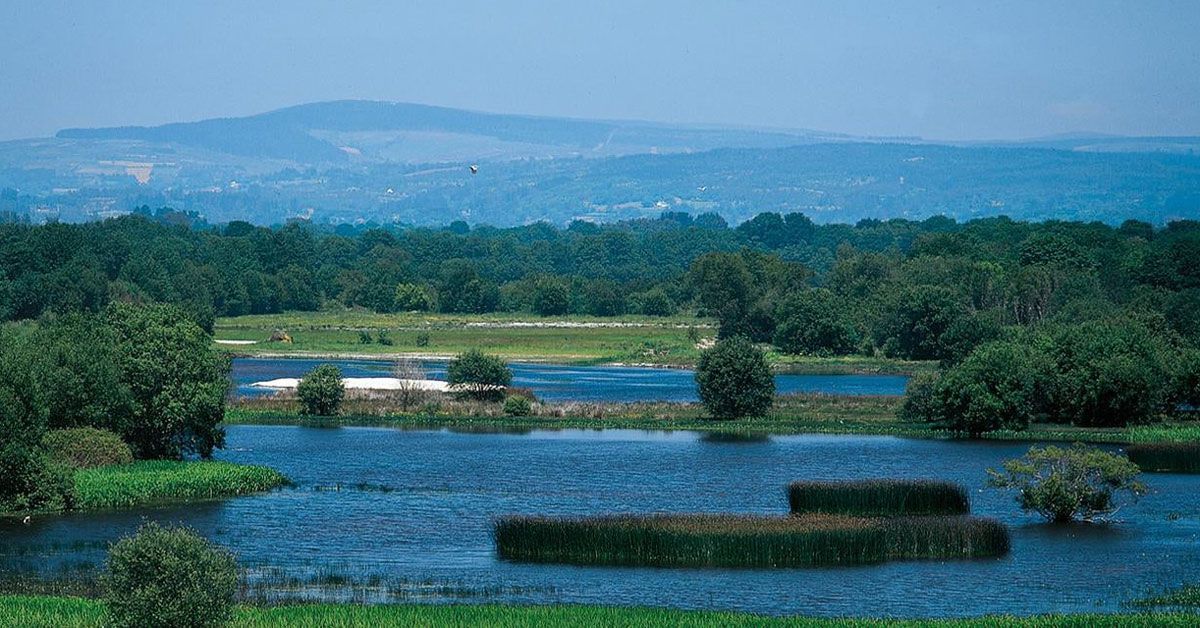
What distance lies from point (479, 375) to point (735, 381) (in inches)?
638

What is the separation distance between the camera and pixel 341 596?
4369 centimetres

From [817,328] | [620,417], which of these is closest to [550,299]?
[817,328]

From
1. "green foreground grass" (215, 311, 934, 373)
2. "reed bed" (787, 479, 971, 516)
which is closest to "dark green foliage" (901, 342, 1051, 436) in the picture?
"reed bed" (787, 479, 971, 516)

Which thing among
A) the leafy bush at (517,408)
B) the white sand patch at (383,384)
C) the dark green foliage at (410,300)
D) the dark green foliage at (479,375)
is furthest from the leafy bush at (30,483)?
the dark green foliage at (410,300)

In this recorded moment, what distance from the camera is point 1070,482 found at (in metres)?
55.3

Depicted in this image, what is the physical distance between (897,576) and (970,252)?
475 feet

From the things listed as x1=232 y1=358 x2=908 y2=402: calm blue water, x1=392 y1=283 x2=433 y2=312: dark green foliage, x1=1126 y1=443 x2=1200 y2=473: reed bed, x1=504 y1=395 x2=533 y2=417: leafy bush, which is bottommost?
x1=232 y1=358 x2=908 y2=402: calm blue water

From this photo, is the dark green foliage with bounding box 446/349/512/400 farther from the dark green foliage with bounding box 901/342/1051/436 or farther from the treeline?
the dark green foliage with bounding box 901/342/1051/436

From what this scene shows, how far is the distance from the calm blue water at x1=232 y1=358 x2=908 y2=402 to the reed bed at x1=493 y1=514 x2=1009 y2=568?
1970 inches

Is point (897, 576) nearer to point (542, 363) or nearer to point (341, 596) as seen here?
point (341, 596)

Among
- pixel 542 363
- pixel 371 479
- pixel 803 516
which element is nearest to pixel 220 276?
pixel 542 363

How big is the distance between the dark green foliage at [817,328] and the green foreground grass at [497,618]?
329ft

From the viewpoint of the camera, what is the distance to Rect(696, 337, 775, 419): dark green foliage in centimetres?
9050

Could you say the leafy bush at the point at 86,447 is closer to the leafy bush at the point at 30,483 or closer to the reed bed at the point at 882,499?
the leafy bush at the point at 30,483
